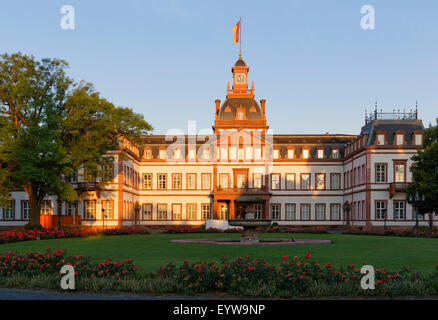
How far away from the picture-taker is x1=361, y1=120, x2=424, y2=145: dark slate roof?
5381 cm

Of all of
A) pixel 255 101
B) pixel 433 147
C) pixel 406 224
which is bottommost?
pixel 406 224

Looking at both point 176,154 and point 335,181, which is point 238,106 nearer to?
point 176,154

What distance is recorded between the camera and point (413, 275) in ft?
43.5

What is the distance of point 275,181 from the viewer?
63.5 m

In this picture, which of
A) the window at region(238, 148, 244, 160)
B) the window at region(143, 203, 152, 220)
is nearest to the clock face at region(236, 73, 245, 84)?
the window at region(238, 148, 244, 160)

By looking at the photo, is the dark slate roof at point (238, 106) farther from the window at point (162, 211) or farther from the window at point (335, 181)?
the window at point (162, 211)

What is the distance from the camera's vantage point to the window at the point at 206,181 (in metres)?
63.2

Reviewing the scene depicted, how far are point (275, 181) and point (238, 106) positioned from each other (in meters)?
10.4

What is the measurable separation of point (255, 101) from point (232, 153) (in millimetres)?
9188

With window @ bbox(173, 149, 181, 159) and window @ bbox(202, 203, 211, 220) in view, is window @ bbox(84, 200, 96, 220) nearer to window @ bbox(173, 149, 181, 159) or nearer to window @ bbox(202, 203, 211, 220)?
window @ bbox(173, 149, 181, 159)

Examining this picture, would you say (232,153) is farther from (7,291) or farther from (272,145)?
(7,291)

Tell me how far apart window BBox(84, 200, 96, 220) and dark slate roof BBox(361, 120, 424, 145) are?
88.2 ft

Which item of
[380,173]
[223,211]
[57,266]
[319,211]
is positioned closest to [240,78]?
[223,211]
